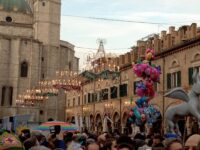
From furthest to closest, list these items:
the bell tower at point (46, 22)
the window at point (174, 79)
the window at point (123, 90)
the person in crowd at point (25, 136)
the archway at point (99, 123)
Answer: the bell tower at point (46, 22) → the archway at point (99, 123) → the window at point (123, 90) → the window at point (174, 79) → the person in crowd at point (25, 136)

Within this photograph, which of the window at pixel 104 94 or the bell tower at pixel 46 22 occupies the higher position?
the bell tower at pixel 46 22

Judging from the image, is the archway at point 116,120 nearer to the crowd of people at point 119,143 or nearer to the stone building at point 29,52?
the crowd of people at point 119,143

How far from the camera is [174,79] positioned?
29.9 m

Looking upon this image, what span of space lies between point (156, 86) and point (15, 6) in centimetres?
4891

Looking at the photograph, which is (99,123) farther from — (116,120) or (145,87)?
(145,87)

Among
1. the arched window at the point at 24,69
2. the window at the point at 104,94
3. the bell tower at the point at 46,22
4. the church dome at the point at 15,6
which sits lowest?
the window at the point at 104,94

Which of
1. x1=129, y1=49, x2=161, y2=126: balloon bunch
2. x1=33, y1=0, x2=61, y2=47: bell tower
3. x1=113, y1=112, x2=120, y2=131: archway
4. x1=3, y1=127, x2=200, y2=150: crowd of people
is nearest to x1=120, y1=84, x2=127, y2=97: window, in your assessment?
x1=113, y1=112, x2=120, y2=131: archway

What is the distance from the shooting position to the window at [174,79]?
29328 mm

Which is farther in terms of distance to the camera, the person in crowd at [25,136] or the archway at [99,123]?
the archway at [99,123]

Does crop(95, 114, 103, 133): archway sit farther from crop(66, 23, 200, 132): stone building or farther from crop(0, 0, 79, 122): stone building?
crop(0, 0, 79, 122): stone building

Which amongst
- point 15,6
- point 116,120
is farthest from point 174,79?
point 15,6

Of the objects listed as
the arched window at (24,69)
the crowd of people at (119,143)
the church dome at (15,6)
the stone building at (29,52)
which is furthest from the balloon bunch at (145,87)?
the church dome at (15,6)

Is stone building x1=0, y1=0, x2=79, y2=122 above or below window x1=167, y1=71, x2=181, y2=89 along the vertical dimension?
above

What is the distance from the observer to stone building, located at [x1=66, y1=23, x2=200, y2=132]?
28078mm
